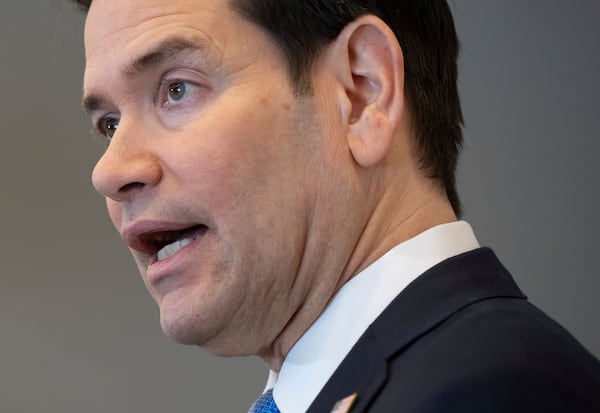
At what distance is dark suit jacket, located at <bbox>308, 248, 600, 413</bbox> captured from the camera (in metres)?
0.76

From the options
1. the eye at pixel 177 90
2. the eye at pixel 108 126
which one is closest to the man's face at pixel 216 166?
the eye at pixel 177 90

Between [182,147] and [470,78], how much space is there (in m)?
1.50

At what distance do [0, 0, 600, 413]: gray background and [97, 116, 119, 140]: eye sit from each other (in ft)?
3.92

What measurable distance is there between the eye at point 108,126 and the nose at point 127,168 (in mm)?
135

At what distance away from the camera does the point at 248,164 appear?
40.5 inches

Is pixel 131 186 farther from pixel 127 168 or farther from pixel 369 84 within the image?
pixel 369 84

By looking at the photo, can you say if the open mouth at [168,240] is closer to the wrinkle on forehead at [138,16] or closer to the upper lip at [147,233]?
the upper lip at [147,233]

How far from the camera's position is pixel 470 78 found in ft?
7.80

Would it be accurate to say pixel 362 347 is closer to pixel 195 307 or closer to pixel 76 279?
pixel 195 307

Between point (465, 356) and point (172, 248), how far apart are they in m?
0.43

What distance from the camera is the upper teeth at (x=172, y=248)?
1.08m

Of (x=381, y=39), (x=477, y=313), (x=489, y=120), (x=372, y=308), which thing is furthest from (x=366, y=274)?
(x=489, y=120)

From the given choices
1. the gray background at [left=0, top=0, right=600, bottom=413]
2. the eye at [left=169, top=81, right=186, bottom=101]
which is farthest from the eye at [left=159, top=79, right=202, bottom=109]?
the gray background at [left=0, top=0, right=600, bottom=413]

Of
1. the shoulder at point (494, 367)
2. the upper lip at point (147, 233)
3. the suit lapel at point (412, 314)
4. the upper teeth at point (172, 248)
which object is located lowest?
the shoulder at point (494, 367)
